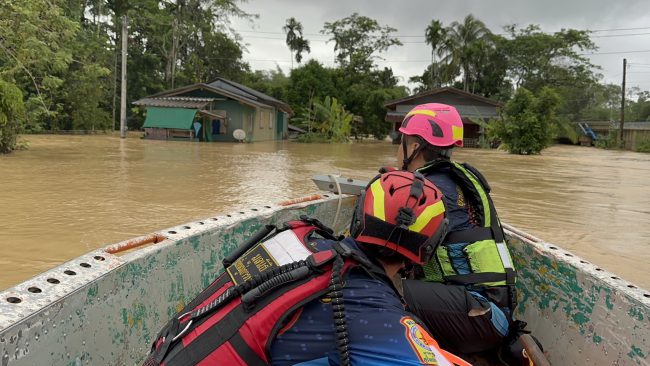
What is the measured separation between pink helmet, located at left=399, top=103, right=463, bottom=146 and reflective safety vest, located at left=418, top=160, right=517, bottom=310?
18 centimetres

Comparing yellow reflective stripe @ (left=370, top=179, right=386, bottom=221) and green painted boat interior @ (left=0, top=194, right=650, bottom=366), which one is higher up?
yellow reflective stripe @ (left=370, top=179, right=386, bottom=221)

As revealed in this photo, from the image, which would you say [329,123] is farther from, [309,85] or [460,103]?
[460,103]

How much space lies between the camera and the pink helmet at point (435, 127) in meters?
2.53

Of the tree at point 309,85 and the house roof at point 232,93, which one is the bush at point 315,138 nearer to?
the house roof at point 232,93

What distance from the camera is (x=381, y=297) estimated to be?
1.35 m

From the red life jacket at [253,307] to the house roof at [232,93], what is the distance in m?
26.8

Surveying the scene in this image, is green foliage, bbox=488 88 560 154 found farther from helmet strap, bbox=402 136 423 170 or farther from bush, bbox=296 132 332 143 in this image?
helmet strap, bbox=402 136 423 170

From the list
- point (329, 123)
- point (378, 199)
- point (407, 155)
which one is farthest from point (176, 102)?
point (378, 199)

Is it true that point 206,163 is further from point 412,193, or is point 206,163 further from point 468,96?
point 468,96

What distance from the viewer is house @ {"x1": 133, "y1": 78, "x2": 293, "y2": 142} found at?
27203 millimetres

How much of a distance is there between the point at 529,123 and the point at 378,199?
26.8 meters

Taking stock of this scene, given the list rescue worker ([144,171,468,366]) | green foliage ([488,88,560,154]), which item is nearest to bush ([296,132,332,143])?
green foliage ([488,88,560,154])

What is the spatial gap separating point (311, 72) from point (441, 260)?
3541 centimetres

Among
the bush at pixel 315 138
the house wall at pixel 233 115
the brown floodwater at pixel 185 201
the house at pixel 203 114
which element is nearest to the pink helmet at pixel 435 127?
the brown floodwater at pixel 185 201
